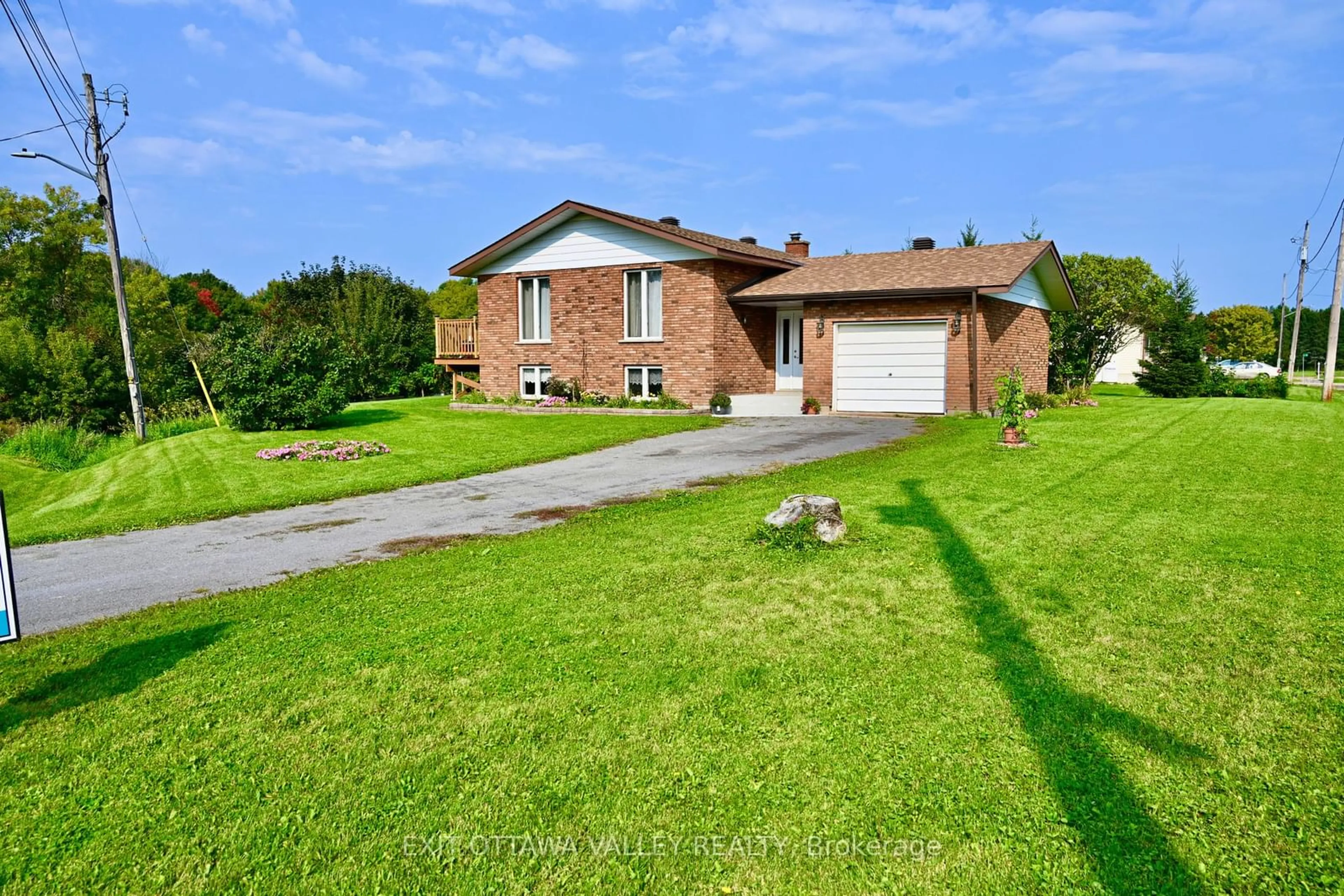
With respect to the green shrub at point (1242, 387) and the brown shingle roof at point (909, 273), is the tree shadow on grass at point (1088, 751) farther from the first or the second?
the green shrub at point (1242, 387)

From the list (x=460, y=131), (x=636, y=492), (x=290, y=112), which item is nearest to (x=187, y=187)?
(x=290, y=112)

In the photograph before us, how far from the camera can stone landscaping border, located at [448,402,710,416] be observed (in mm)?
20312

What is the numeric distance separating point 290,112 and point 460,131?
5013 mm

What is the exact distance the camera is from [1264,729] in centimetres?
359

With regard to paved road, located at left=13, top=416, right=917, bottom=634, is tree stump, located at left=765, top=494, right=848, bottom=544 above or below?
above

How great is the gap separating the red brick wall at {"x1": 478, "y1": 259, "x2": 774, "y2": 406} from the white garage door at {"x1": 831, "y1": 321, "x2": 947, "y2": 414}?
9.18 ft

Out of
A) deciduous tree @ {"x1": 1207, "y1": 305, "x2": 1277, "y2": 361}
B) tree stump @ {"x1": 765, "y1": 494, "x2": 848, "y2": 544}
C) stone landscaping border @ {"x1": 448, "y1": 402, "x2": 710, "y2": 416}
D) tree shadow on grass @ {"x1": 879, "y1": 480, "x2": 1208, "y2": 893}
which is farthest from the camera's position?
deciduous tree @ {"x1": 1207, "y1": 305, "x2": 1277, "y2": 361}

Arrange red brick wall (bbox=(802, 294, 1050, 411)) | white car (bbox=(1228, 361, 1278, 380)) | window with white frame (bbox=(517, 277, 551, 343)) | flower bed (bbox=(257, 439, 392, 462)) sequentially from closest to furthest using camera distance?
flower bed (bbox=(257, 439, 392, 462)), red brick wall (bbox=(802, 294, 1050, 411)), window with white frame (bbox=(517, 277, 551, 343)), white car (bbox=(1228, 361, 1278, 380))

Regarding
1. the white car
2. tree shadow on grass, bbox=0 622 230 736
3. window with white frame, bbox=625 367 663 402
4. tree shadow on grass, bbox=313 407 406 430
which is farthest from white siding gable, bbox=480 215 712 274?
the white car

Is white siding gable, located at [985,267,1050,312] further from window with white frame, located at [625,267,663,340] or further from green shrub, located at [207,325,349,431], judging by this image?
green shrub, located at [207,325,349,431]

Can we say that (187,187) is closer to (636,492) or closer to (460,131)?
(460,131)

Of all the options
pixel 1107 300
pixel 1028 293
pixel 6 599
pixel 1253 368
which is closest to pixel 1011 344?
pixel 1028 293

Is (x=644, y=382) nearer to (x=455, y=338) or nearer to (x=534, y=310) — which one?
(x=534, y=310)

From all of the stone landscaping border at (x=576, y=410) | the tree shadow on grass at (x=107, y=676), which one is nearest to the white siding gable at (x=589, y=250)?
the stone landscaping border at (x=576, y=410)
